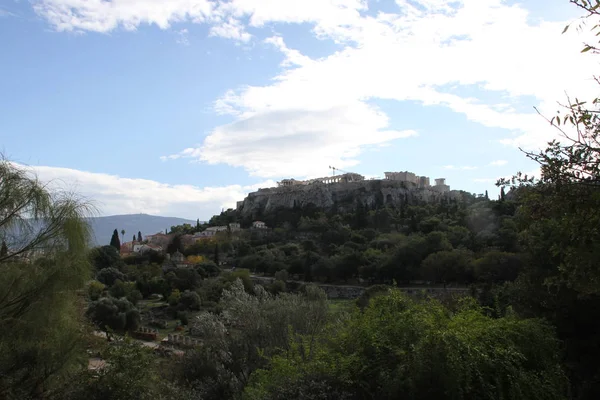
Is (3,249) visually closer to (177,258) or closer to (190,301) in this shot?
(190,301)

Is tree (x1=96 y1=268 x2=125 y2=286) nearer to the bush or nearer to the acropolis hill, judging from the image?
the bush

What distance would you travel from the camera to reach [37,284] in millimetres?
6238

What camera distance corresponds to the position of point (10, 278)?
6.20 meters

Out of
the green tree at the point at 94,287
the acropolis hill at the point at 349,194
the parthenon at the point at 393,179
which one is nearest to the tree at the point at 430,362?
the green tree at the point at 94,287

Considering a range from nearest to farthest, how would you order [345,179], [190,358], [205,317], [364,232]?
[190,358]
[205,317]
[364,232]
[345,179]

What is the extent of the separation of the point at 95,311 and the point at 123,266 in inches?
887

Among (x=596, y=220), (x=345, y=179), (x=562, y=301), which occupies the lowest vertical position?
(x=562, y=301)

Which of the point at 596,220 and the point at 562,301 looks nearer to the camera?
the point at 596,220

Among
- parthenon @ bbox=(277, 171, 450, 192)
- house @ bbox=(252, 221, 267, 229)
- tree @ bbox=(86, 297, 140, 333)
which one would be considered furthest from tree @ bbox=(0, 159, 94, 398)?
parthenon @ bbox=(277, 171, 450, 192)

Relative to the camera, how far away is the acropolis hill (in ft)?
290

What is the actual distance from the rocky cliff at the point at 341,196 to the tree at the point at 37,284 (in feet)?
256

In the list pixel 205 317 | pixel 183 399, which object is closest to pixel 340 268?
pixel 205 317

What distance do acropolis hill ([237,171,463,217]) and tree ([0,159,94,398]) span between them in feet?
252

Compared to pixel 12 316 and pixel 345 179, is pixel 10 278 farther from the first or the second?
pixel 345 179
